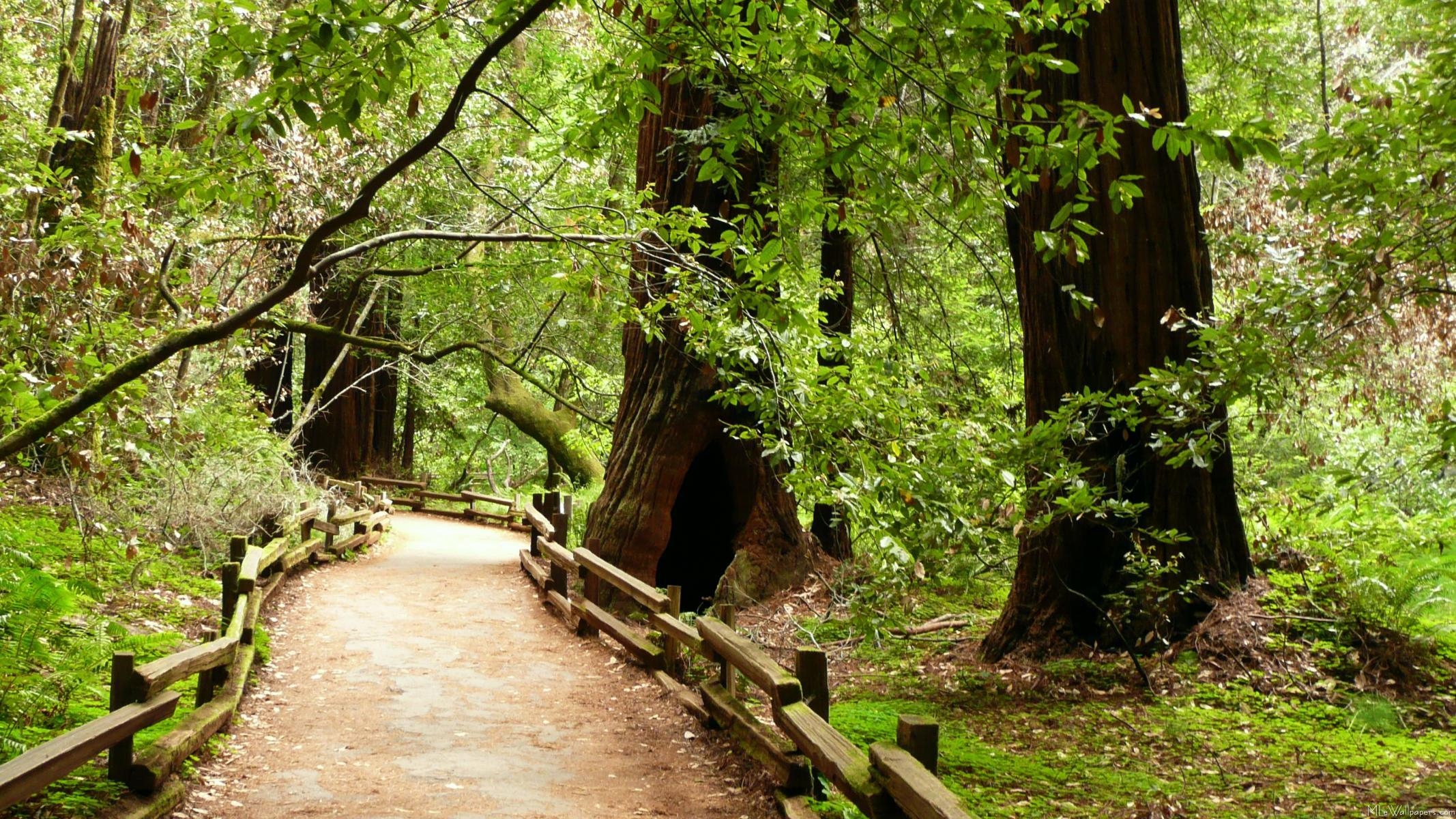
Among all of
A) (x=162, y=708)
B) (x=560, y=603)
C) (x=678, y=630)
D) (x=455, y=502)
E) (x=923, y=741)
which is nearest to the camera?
(x=923, y=741)

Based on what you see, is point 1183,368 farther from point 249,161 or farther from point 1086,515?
point 249,161

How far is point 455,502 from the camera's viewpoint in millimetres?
27688

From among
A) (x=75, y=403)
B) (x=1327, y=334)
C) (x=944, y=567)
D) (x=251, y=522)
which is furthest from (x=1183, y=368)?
(x=251, y=522)

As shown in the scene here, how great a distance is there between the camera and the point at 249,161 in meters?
5.95

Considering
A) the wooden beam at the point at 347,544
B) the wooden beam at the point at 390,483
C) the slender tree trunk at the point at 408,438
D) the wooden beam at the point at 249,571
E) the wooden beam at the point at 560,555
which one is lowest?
the wooden beam at the point at 347,544

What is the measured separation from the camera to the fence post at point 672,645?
342 inches

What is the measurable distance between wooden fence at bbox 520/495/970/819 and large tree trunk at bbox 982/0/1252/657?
245cm

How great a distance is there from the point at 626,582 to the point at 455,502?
19273 millimetres

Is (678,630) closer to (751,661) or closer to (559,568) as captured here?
(751,661)

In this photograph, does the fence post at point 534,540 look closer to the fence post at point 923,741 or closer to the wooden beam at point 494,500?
the wooden beam at point 494,500

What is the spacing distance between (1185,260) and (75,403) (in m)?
7.71

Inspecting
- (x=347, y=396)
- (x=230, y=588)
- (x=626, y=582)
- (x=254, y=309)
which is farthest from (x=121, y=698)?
(x=347, y=396)

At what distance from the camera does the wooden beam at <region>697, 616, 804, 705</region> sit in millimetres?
5988

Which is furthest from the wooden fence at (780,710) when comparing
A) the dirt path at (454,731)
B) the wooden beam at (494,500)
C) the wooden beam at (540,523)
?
the wooden beam at (494,500)
